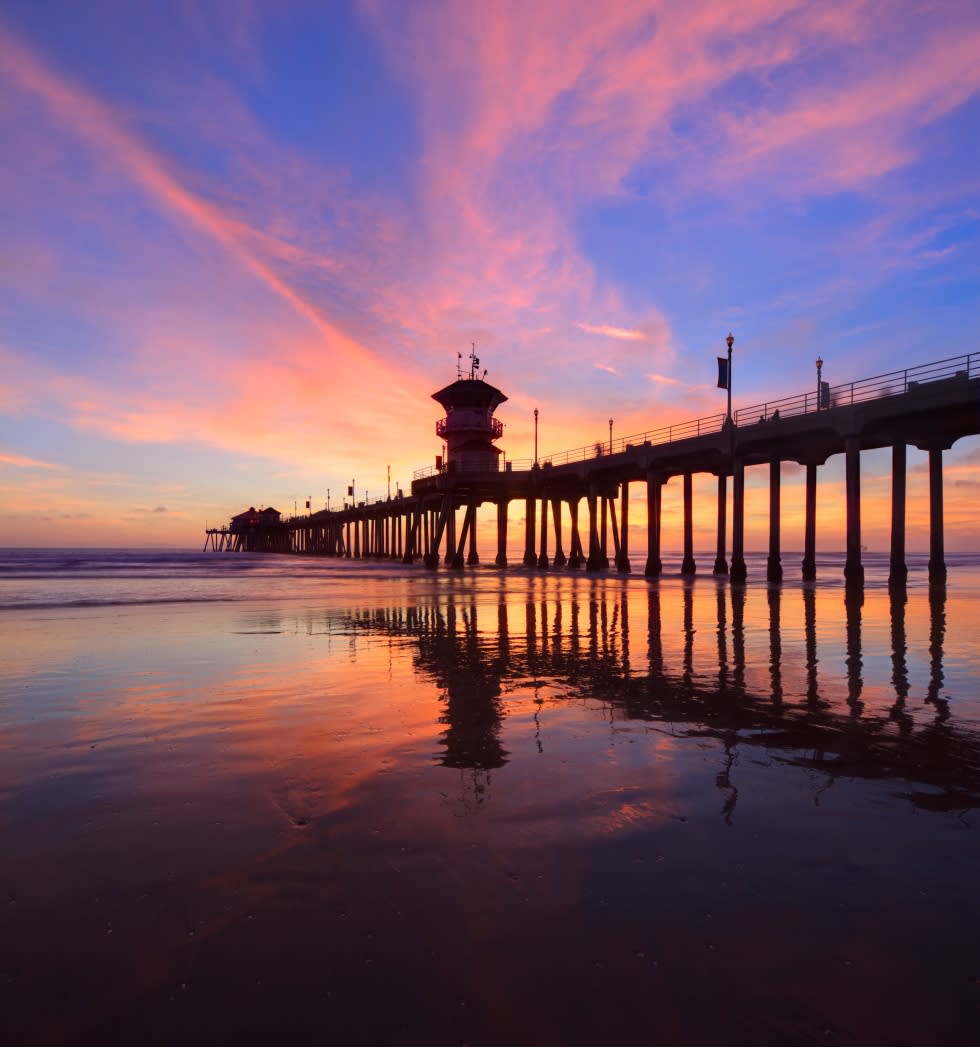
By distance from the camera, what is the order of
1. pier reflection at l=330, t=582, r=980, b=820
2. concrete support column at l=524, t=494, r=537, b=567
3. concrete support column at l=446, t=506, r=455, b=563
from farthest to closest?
concrete support column at l=524, t=494, r=537, b=567, concrete support column at l=446, t=506, r=455, b=563, pier reflection at l=330, t=582, r=980, b=820

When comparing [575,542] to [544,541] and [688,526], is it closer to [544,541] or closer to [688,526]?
[544,541]

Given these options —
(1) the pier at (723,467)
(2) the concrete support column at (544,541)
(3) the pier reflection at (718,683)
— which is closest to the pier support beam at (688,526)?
(1) the pier at (723,467)

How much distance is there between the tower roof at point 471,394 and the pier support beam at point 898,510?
1292 inches

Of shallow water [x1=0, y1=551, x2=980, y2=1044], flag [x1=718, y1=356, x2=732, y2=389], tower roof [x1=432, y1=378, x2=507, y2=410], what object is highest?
tower roof [x1=432, y1=378, x2=507, y2=410]

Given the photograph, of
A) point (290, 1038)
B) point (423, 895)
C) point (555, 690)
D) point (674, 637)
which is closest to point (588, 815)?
point (423, 895)

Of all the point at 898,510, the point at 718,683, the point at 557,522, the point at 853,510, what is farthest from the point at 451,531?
the point at 718,683

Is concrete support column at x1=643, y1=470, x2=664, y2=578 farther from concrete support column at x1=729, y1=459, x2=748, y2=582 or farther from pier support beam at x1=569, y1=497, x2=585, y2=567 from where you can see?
pier support beam at x1=569, y1=497, x2=585, y2=567

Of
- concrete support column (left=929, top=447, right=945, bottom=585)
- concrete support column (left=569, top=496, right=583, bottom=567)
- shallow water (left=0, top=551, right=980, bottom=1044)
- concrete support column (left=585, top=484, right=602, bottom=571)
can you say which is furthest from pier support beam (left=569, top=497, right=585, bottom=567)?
shallow water (left=0, top=551, right=980, bottom=1044)

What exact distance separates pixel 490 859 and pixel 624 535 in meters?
45.2

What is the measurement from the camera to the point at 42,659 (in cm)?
1061

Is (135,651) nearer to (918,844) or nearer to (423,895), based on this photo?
(423,895)

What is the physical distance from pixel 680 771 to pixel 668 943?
2.39 m

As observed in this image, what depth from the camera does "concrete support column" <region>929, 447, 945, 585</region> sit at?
30781mm

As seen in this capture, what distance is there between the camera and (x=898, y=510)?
3094 centimetres
